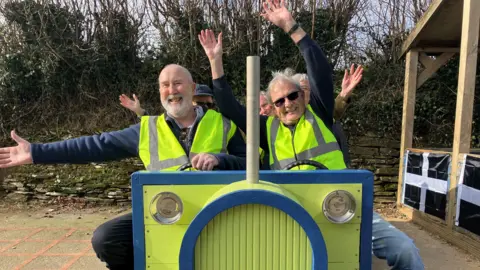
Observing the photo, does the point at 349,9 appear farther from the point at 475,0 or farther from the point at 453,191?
the point at 453,191

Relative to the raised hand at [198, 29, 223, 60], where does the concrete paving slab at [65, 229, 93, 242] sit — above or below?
below

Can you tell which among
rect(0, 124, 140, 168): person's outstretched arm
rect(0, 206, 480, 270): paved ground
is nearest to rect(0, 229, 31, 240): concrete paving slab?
rect(0, 206, 480, 270): paved ground

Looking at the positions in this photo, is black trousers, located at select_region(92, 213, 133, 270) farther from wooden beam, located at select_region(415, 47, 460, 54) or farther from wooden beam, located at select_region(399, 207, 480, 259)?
wooden beam, located at select_region(415, 47, 460, 54)

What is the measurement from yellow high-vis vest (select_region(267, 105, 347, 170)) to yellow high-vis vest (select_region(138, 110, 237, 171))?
1.07 feet

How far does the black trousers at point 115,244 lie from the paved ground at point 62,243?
1717mm

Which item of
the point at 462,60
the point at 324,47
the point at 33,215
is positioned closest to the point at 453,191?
the point at 462,60

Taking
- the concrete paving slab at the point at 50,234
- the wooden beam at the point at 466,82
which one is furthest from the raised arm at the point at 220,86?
the concrete paving slab at the point at 50,234

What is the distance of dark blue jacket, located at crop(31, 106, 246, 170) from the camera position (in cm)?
216

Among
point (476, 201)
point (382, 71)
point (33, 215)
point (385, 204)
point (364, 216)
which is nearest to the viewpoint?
point (364, 216)

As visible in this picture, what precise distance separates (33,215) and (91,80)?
8.59ft

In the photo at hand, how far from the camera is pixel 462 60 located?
12.6ft

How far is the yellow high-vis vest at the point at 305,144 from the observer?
203 centimetres

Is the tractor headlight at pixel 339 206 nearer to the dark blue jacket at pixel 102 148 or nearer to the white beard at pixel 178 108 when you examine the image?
the dark blue jacket at pixel 102 148

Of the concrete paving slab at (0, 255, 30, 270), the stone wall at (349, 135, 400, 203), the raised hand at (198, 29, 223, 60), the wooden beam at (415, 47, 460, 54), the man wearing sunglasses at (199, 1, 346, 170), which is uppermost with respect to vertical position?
the wooden beam at (415, 47, 460, 54)
